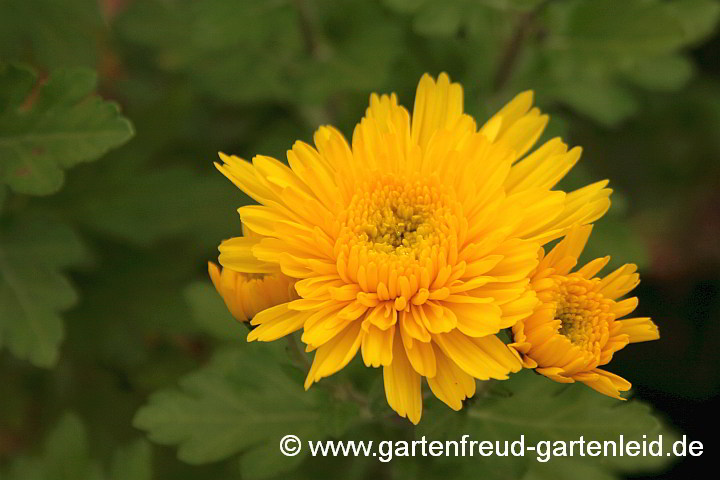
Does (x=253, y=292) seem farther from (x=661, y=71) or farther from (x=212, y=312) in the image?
(x=661, y=71)

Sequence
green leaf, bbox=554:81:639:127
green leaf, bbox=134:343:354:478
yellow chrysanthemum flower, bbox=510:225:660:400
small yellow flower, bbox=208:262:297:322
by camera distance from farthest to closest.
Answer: green leaf, bbox=554:81:639:127 < green leaf, bbox=134:343:354:478 < small yellow flower, bbox=208:262:297:322 < yellow chrysanthemum flower, bbox=510:225:660:400

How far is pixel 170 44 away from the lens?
86.7 inches

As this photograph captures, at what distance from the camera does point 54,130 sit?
1475mm

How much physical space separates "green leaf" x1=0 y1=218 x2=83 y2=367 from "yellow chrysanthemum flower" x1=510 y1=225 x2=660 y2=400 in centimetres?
103

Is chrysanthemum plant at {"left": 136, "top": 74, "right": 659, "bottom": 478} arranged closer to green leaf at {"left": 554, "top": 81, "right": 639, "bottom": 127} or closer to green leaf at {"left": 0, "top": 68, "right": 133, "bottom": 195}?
green leaf at {"left": 0, "top": 68, "right": 133, "bottom": 195}

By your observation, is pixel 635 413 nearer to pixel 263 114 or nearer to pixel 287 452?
pixel 287 452

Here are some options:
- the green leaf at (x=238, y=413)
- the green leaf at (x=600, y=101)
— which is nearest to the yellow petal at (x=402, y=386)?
the green leaf at (x=238, y=413)

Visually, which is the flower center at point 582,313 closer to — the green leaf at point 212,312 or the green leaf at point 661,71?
the green leaf at point 212,312

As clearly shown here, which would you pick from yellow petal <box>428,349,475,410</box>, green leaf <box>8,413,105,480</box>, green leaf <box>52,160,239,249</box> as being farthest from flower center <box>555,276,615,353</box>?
green leaf <box>52,160,239,249</box>

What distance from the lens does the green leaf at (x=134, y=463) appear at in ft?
5.22

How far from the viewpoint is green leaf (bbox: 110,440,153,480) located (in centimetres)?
159

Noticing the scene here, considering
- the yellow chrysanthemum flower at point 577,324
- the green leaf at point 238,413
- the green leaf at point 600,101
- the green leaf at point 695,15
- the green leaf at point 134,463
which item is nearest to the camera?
the yellow chrysanthemum flower at point 577,324

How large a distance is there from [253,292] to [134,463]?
72 centimetres

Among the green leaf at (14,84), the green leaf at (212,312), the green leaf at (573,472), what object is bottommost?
the green leaf at (573,472)
